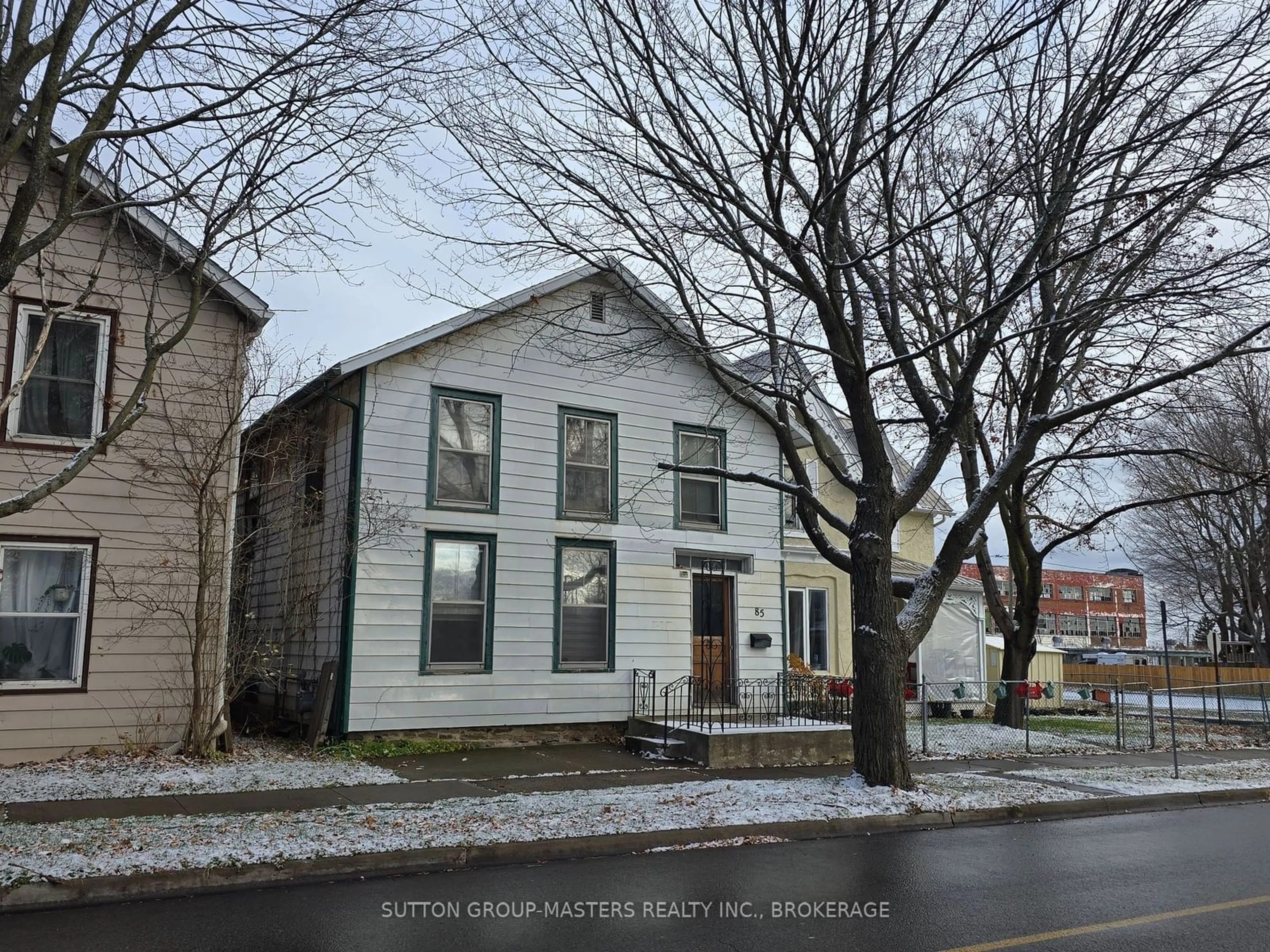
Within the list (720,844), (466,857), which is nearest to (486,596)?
(720,844)

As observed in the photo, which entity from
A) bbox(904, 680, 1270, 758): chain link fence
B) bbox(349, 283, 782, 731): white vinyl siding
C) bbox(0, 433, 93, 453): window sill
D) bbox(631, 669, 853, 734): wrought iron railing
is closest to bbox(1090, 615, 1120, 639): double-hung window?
bbox(904, 680, 1270, 758): chain link fence

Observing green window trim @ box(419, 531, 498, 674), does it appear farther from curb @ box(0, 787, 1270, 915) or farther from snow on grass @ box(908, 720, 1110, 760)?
snow on grass @ box(908, 720, 1110, 760)

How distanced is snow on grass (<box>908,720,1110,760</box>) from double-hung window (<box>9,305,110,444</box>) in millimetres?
12685

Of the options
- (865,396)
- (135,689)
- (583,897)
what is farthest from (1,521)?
(865,396)

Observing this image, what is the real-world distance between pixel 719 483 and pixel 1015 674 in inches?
290

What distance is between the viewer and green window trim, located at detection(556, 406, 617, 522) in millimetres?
15625

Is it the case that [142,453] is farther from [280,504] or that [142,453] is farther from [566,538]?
[566,538]

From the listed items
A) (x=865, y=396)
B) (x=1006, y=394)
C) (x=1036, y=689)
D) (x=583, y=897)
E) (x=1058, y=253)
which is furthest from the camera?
(x=1036, y=689)

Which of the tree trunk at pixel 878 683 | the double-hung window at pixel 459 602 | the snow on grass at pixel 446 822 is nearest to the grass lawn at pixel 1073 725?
the snow on grass at pixel 446 822

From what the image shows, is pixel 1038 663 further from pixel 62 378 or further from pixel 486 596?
pixel 62 378

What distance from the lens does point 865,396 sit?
11.5m

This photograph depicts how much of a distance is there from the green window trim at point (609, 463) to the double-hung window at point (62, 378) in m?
6.42

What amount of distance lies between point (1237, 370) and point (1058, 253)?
1438cm

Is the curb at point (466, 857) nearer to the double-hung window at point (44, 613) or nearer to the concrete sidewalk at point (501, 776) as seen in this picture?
the concrete sidewalk at point (501, 776)
